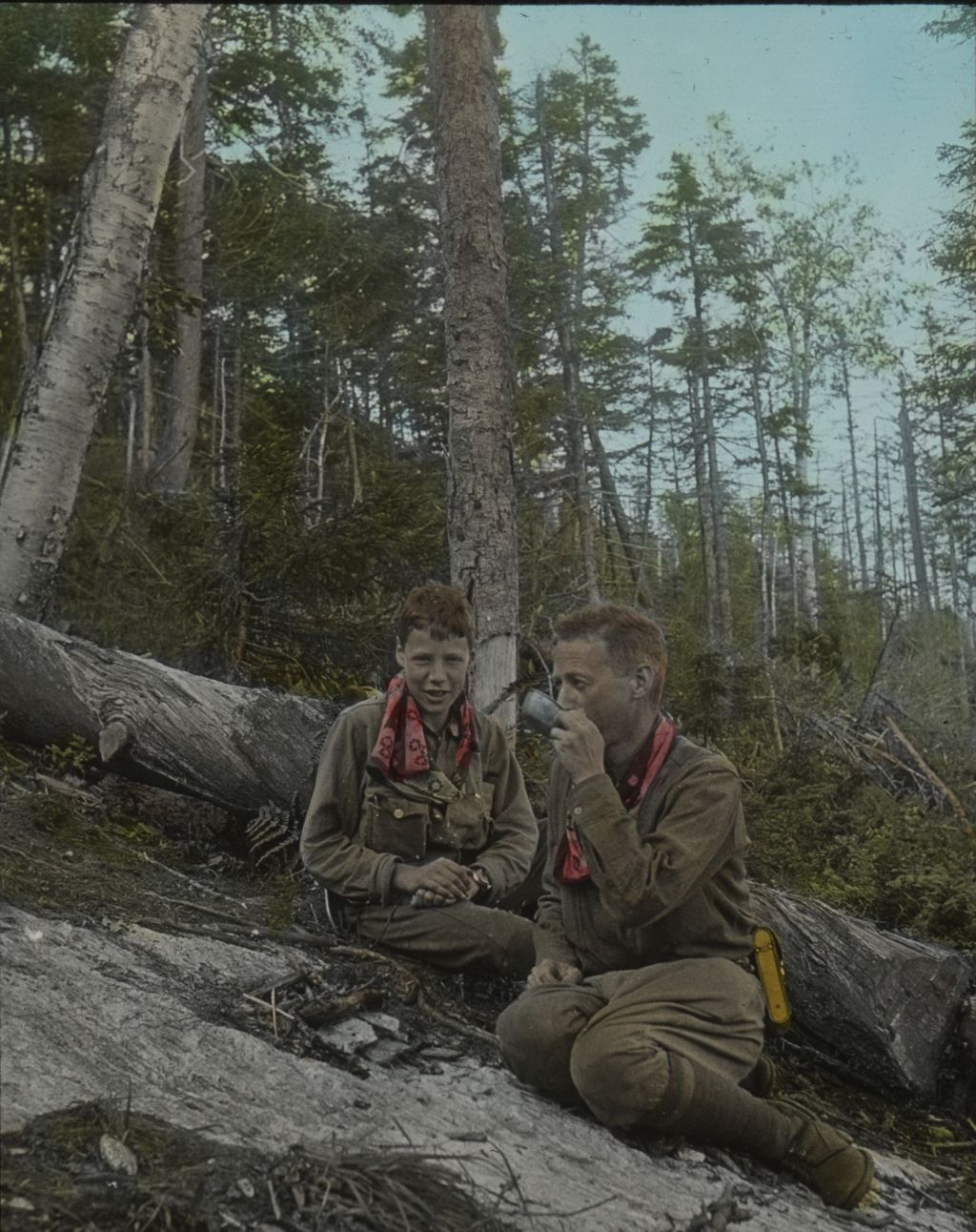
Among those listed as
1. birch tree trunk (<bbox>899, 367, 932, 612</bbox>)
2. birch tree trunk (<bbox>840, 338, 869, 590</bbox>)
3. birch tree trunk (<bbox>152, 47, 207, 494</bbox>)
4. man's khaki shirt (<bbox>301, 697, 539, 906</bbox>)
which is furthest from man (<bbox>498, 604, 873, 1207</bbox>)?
birch tree trunk (<bbox>840, 338, 869, 590</bbox>)

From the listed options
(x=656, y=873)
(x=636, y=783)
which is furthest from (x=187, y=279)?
(x=656, y=873)

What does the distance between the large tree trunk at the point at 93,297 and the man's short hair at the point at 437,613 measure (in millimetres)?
3441

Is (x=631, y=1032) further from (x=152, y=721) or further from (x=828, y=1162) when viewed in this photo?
(x=152, y=721)

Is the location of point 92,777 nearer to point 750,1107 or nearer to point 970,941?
point 750,1107

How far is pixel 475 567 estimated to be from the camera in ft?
24.2

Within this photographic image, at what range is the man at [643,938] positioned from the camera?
133 inches

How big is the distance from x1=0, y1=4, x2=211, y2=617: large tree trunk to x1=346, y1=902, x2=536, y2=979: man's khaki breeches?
3.70m

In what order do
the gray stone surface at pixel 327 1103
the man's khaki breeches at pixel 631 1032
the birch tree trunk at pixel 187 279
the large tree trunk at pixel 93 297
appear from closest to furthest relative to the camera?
the gray stone surface at pixel 327 1103
the man's khaki breeches at pixel 631 1032
the large tree trunk at pixel 93 297
the birch tree trunk at pixel 187 279

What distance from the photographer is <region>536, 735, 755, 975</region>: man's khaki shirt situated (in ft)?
11.2

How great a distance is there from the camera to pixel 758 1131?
3.41m

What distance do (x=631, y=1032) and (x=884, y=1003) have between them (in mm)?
2016

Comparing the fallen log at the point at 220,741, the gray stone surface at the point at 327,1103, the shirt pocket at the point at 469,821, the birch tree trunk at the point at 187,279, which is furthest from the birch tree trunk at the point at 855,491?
the gray stone surface at the point at 327,1103

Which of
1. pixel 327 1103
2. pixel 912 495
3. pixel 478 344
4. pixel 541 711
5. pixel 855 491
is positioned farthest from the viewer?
pixel 855 491

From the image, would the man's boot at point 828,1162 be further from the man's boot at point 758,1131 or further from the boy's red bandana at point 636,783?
the boy's red bandana at point 636,783
